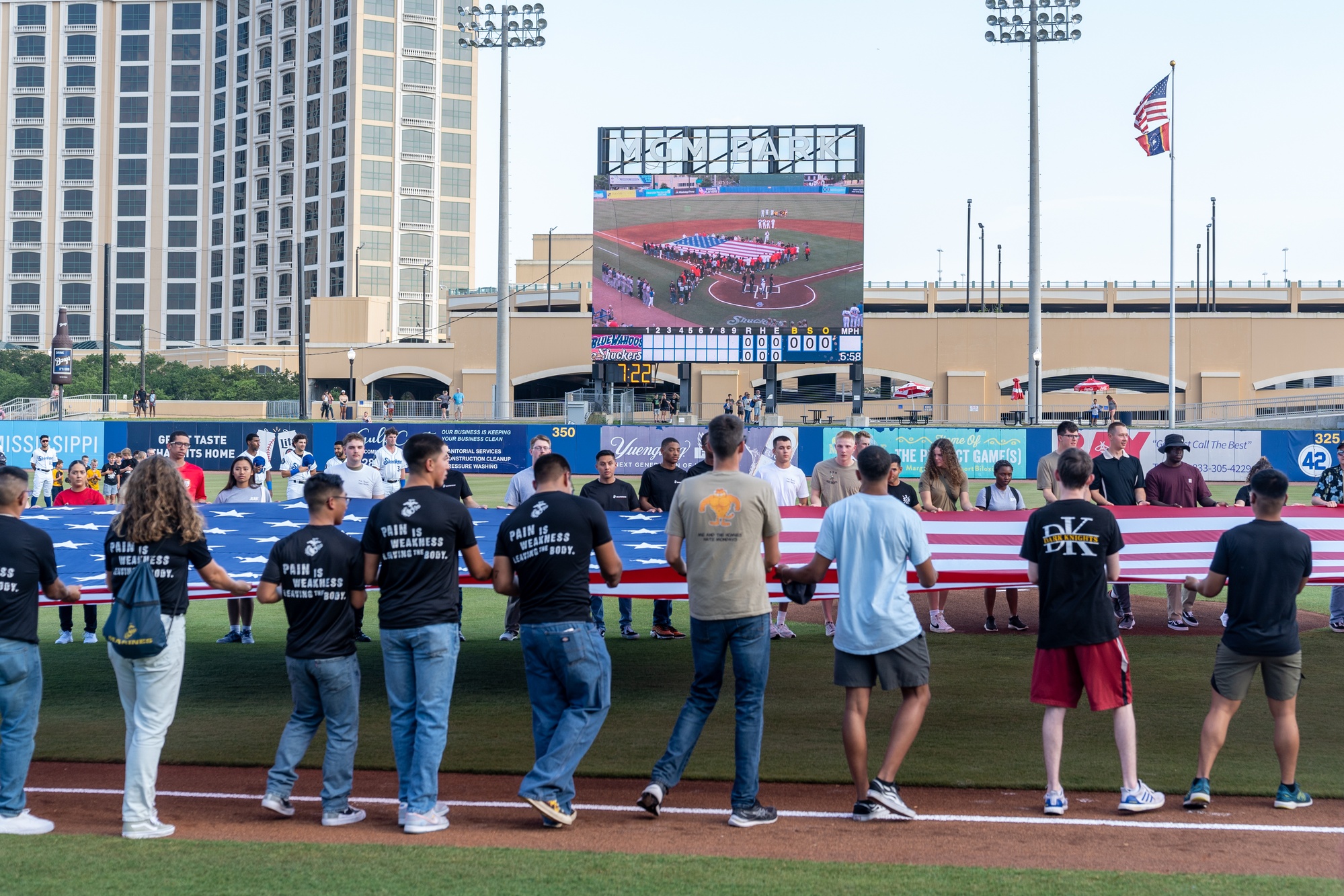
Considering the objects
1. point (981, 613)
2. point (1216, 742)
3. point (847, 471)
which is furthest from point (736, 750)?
point (981, 613)

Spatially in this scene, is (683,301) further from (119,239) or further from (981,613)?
(119,239)

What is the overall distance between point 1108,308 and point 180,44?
A: 84.1m

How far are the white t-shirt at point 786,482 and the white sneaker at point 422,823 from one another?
5653 mm

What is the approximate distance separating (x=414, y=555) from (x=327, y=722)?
0.97 meters

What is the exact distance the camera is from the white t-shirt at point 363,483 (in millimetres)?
11594

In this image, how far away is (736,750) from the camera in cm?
630

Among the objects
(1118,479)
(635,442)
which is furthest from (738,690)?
(635,442)

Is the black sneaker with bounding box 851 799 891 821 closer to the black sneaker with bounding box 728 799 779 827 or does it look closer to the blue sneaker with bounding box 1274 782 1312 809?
the black sneaker with bounding box 728 799 779 827

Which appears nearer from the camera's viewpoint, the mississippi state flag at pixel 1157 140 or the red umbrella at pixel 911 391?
the mississippi state flag at pixel 1157 140

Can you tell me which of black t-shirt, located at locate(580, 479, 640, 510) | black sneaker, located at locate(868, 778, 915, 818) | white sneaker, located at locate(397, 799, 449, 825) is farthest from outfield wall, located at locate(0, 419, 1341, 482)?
white sneaker, located at locate(397, 799, 449, 825)

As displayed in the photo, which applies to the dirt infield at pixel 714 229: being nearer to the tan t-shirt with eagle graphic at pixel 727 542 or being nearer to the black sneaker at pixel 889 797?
the tan t-shirt with eagle graphic at pixel 727 542

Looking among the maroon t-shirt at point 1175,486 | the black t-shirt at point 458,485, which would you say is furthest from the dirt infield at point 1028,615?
the black t-shirt at point 458,485

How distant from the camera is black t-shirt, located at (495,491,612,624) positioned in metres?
6.27

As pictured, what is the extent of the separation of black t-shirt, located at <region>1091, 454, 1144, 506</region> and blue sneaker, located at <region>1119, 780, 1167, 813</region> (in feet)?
18.7
